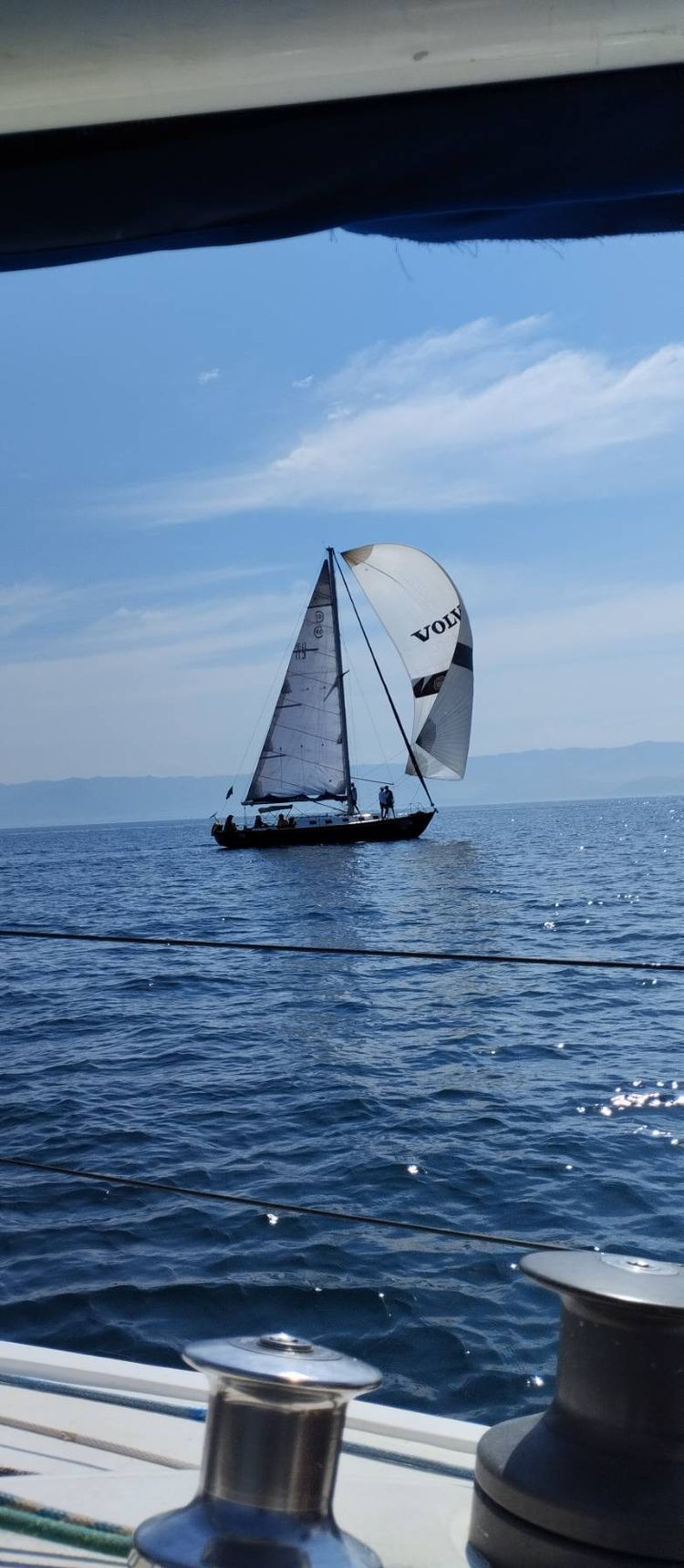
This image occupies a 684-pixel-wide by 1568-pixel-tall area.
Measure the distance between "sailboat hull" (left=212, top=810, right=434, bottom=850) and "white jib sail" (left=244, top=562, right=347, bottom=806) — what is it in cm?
164

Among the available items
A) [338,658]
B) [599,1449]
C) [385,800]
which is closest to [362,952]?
[599,1449]

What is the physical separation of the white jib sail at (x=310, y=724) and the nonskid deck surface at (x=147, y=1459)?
33.8 metres

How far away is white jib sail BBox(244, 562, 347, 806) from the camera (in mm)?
35188

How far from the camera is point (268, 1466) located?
0.86 m

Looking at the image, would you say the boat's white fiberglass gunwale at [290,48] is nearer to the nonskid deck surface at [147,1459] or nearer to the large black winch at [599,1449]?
the large black winch at [599,1449]

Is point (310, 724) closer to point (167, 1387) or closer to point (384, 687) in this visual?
point (384, 687)

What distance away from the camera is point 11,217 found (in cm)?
123

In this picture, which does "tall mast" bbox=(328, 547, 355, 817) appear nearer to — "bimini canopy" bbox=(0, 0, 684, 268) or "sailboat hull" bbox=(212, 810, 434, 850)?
"sailboat hull" bbox=(212, 810, 434, 850)

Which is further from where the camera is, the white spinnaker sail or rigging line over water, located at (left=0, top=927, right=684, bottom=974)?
the white spinnaker sail

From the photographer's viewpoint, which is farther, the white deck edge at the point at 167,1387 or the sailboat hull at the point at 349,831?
the sailboat hull at the point at 349,831

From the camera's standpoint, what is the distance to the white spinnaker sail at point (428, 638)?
3319 cm

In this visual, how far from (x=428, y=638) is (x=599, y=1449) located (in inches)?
1292

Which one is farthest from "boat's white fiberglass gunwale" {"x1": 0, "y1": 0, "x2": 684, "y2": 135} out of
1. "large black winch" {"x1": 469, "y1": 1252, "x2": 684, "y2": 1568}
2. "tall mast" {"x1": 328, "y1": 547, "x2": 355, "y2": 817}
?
"tall mast" {"x1": 328, "y1": 547, "x2": 355, "y2": 817}

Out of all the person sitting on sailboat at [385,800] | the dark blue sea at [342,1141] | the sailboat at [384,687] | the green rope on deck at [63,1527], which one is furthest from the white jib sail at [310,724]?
the green rope on deck at [63,1527]
